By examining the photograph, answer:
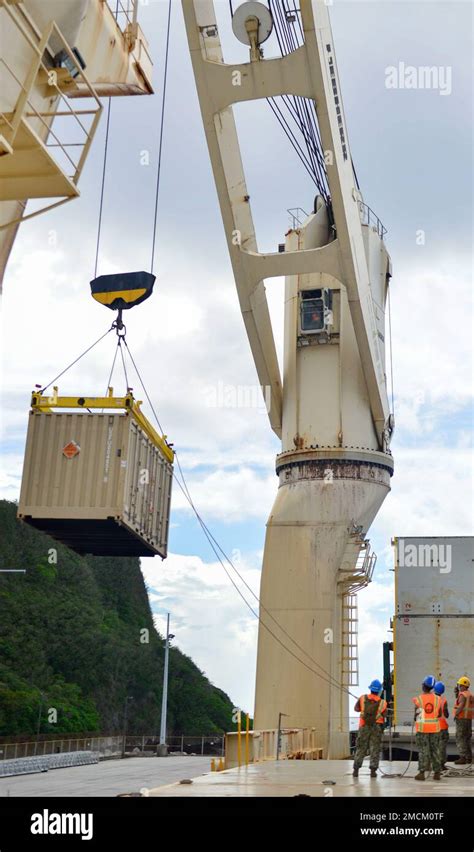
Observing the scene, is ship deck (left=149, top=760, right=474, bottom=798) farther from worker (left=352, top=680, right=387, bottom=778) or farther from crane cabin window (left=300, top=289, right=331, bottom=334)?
crane cabin window (left=300, top=289, right=331, bottom=334)

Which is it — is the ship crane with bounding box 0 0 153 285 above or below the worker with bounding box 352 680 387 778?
above

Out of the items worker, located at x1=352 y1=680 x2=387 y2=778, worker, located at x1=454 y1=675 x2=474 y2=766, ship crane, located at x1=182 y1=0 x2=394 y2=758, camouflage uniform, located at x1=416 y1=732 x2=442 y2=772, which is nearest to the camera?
camouflage uniform, located at x1=416 y1=732 x2=442 y2=772

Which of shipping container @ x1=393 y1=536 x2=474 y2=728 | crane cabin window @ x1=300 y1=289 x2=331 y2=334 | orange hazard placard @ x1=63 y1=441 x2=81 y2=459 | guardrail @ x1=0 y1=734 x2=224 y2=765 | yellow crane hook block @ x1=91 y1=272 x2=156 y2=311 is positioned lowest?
guardrail @ x1=0 y1=734 x2=224 y2=765

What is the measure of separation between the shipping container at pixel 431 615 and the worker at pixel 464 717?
24.8 feet

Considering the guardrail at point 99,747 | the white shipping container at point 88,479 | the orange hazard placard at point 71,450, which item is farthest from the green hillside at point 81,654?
the orange hazard placard at point 71,450

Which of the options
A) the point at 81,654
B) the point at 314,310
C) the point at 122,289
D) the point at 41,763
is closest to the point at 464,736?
the point at 122,289

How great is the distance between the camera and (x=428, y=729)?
1437 centimetres

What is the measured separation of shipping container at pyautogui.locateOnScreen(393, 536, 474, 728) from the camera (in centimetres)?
2483

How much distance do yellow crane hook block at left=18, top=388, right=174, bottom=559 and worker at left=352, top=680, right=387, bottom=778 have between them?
5.42 metres

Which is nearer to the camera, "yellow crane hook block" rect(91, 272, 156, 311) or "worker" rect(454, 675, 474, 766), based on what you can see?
"worker" rect(454, 675, 474, 766)

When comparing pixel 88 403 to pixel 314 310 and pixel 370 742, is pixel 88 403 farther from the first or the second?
pixel 314 310

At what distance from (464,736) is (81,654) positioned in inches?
2439

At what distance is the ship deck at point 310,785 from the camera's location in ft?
37.2

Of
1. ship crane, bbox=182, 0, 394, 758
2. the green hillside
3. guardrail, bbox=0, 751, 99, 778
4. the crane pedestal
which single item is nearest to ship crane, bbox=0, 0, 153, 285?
ship crane, bbox=182, 0, 394, 758
